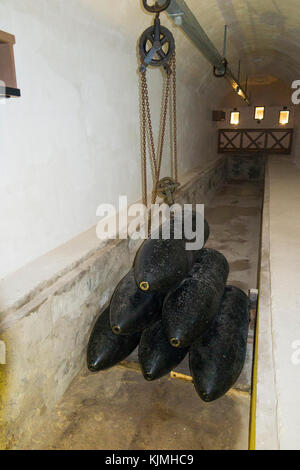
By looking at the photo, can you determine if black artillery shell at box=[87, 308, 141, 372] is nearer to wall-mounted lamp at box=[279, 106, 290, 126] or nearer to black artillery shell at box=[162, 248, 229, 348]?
black artillery shell at box=[162, 248, 229, 348]

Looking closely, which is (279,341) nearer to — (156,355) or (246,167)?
(156,355)

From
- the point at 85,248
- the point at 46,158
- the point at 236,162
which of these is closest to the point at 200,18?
the point at 46,158

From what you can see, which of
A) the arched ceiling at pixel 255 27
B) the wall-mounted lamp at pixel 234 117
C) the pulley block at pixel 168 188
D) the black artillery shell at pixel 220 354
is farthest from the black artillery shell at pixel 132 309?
the wall-mounted lamp at pixel 234 117

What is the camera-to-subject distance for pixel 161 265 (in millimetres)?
2094

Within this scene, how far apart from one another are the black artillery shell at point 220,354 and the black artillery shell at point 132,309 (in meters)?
0.41

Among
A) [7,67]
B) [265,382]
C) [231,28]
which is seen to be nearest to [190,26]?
[7,67]

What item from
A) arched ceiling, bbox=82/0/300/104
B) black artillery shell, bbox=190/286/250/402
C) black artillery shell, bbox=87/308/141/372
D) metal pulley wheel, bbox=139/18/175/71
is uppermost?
arched ceiling, bbox=82/0/300/104

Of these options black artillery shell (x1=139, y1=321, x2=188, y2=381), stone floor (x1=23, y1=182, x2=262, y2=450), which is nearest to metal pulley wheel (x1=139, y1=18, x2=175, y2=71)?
black artillery shell (x1=139, y1=321, x2=188, y2=381)

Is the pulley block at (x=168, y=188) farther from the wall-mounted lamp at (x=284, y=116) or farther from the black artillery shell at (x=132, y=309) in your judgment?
the wall-mounted lamp at (x=284, y=116)

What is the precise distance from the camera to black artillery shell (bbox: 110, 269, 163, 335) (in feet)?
7.18

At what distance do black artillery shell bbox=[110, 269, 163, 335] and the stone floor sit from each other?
47 cm

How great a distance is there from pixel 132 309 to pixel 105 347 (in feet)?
1.32
